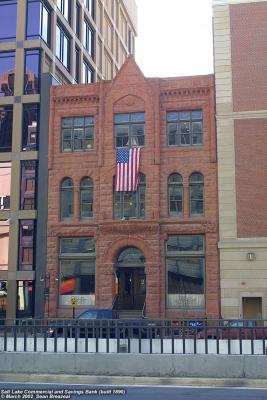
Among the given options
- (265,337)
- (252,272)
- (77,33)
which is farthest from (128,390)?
(77,33)

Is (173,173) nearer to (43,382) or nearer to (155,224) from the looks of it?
(155,224)

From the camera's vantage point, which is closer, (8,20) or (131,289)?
(131,289)

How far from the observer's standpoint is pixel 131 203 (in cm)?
3475

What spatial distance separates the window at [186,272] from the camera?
109 feet

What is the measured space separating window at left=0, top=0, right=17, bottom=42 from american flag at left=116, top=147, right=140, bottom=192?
12.4 metres

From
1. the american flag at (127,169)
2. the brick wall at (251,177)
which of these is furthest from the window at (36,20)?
the brick wall at (251,177)

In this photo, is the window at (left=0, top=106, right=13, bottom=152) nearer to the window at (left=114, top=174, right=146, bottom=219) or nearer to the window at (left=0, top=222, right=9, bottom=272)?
the window at (left=0, top=222, right=9, bottom=272)

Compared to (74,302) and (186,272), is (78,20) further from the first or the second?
(74,302)

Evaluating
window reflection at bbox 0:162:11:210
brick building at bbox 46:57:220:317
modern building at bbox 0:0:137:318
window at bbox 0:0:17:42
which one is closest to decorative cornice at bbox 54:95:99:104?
brick building at bbox 46:57:220:317

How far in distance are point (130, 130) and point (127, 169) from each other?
272cm

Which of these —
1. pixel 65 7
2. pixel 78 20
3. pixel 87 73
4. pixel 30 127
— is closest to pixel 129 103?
pixel 30 127

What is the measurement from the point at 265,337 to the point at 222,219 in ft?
63.5

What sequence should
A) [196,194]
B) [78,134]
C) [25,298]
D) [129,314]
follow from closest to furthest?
1. [129,314]
2. [196,194]
3. [25,298]
4. [78,134]

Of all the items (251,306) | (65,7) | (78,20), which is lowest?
(251,306)
